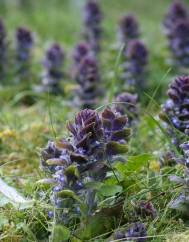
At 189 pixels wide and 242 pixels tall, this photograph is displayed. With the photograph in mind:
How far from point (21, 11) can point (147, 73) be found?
341cm

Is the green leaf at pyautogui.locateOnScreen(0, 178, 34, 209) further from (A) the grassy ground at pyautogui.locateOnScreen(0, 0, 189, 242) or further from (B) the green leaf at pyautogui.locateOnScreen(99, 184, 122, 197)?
(B) the green leaf at pyautogui.locateOnScreen(99, 184, 122, 197)

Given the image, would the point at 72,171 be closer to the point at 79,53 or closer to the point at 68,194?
the point at 68,194

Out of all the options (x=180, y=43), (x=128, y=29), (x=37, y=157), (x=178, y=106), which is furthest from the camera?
(x=128, y=29)

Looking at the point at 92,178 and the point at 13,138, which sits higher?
the point at 13,138

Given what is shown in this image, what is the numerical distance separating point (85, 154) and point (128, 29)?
148 inches

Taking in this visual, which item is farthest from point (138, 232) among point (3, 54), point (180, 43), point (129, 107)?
point (180, 43)

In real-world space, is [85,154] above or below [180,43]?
below

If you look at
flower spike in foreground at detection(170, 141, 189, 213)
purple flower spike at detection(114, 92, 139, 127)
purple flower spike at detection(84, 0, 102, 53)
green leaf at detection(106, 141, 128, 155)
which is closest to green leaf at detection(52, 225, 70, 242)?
green leaf at detection(106, 141, 128, 155)

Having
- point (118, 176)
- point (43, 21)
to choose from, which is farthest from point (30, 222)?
point (43, 21)

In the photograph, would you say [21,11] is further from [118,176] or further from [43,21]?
[118,176]

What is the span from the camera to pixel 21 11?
7766mm

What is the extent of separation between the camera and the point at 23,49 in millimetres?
5109

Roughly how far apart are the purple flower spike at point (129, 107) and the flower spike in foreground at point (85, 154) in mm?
888

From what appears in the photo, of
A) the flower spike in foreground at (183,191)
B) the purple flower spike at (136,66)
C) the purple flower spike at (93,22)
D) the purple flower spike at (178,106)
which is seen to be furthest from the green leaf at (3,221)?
the purple flower spike at (93,22)
